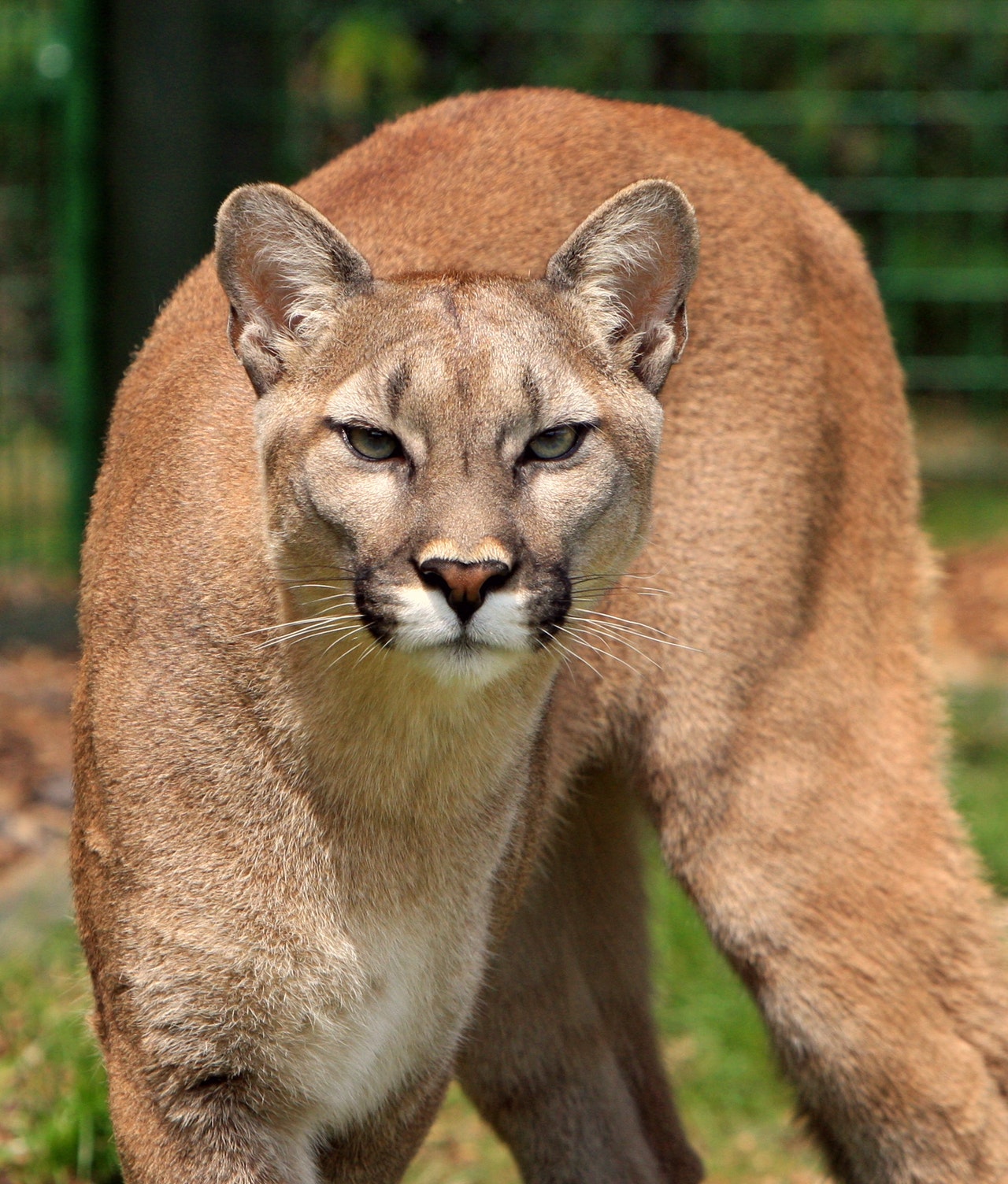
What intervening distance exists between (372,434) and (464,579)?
0.36m

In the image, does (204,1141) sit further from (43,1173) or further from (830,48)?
(830,48)

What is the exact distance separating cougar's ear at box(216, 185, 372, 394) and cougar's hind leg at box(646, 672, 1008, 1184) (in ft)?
3.75

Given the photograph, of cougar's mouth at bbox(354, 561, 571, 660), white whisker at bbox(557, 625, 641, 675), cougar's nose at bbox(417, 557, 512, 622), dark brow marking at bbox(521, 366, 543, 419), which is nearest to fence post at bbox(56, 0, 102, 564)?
white whisker at bbox(557, 625, 641, 675)

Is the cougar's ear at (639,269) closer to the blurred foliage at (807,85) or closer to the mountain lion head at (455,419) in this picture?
the mountain lion head at (455,419)

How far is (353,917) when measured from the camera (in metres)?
3.07

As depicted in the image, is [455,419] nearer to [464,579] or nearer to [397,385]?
[397,385]

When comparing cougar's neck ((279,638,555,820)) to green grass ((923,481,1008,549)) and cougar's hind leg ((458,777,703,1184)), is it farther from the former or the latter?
green grass ((923,481,1008,549))

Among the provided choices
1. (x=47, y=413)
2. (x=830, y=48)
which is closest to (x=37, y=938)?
(x=47, y=413)

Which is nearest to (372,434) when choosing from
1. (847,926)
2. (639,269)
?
(639,269)

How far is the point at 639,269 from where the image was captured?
3.17 metres

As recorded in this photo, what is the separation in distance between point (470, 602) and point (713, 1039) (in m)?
2.71

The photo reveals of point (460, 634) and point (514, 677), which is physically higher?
point (460, 634)

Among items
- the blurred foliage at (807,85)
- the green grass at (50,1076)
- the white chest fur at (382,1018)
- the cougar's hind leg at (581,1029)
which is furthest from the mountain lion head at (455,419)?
the blurred foliage at (807,85)

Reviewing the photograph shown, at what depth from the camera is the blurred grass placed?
13.0 feet
